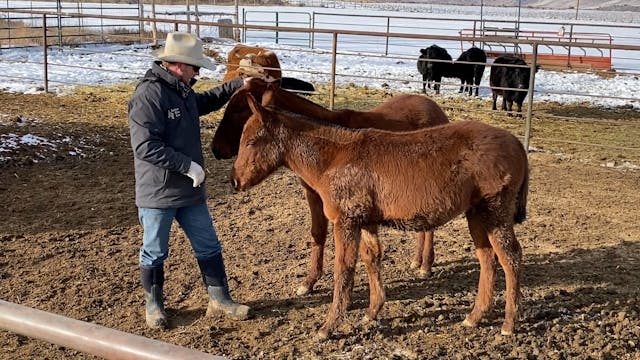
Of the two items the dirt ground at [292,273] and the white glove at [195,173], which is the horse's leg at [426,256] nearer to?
the dirt ground at [292,273]

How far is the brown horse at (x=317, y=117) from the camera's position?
450 cm

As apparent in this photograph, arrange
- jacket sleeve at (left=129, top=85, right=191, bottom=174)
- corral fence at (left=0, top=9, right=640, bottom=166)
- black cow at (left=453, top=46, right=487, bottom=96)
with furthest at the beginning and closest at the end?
black cow at (left=453, top=46, right=487, bottom=96) < corral fence at (left=0, top=9, right=640, bottom=166) < jacket sleeve at (left=129, top=85, right=191, bottom=174)

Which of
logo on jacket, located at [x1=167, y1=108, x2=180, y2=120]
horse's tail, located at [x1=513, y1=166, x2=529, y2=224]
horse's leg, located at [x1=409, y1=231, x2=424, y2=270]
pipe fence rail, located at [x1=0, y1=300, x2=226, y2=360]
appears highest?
logo on jacket, located at [x1=167, y1=108, x2=180, y2=120]

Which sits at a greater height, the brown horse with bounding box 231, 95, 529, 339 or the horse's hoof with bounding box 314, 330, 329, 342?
the brown horse with bounding box 231, 95, 529, 339

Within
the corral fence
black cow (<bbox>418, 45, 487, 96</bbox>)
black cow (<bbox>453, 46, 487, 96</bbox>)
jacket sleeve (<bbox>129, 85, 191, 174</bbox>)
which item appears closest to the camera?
jacket sleeve (<bbox>129, 85, 191, 174</bbox>)

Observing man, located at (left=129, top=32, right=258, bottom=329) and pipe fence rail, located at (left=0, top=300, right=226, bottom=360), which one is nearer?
pipe fence rail, located at (left=0, top=300, right=226, bottom=360)

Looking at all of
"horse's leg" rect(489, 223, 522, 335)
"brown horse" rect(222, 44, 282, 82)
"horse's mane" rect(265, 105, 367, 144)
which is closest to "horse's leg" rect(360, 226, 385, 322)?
"horse's mane" rect(265, 105, 367, 144)

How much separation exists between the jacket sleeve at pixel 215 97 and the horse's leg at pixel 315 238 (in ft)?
2.77

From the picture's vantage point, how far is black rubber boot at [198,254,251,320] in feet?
13.8

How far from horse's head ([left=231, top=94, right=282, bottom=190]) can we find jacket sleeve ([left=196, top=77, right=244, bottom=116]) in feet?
1.77

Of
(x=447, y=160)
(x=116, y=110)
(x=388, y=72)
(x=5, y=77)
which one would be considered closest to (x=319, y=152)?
(x=447, y=160)

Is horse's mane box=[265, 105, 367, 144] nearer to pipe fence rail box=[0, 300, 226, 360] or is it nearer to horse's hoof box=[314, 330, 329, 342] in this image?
horse's hoof box=[314, 330, 329, 342]

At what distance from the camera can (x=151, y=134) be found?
12.3 ft

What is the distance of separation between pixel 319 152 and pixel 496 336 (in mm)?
1540
